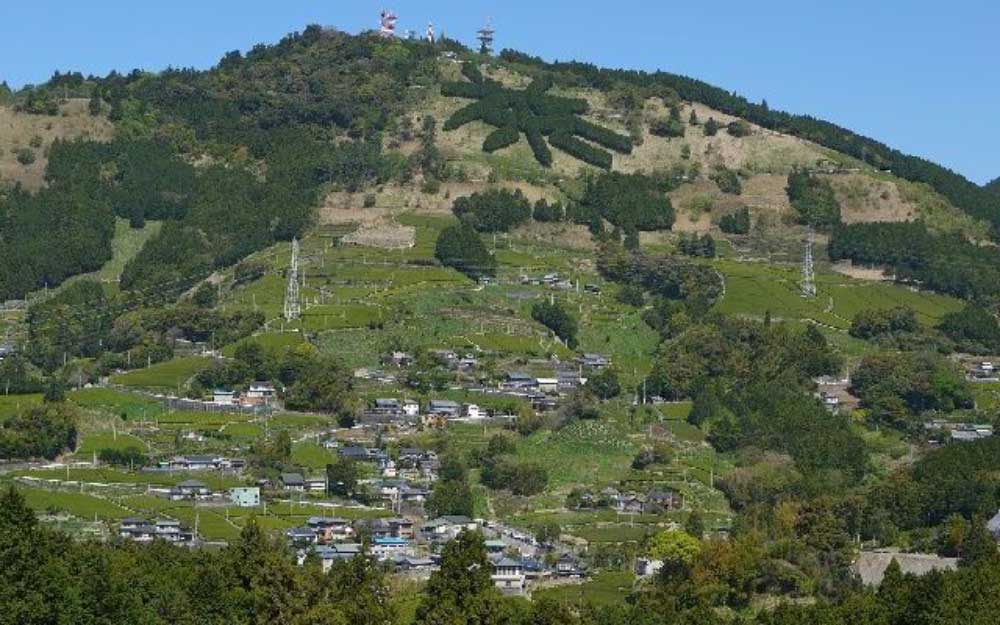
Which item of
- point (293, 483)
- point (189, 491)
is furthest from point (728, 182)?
point (189, 491)

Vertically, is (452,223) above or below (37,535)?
above

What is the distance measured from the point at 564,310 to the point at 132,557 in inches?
1968

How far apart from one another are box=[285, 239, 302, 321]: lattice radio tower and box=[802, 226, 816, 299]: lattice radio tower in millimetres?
27267

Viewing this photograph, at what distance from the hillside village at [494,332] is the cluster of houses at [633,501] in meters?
0.14

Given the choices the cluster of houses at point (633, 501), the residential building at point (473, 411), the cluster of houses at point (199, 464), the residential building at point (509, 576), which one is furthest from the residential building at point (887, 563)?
the cluster of houses at point (199, 464)

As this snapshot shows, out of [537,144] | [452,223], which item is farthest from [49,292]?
[537,144]

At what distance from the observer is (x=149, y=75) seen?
16862 cm

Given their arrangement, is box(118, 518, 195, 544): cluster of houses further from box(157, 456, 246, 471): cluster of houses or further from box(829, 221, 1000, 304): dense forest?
box(829, 221, 1000, 304): dense forest

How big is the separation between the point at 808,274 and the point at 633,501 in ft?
130

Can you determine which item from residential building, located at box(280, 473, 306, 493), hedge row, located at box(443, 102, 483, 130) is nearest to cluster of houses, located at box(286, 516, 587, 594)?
residential building, located at box(280, 473, 306, 493)

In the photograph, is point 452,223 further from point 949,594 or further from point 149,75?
point 949,594

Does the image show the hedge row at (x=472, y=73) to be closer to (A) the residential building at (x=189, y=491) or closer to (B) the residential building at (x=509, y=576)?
(A) the residential building at (x=189, y=491)

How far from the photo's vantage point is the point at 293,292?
12912cm

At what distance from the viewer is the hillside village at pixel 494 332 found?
321 ft
